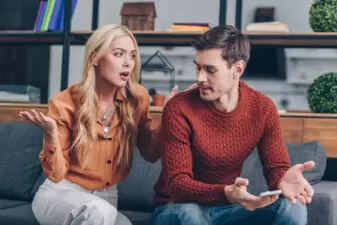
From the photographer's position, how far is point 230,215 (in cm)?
195

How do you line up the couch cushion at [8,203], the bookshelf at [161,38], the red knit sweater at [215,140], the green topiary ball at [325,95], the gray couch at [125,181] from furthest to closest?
the bookshelf at [161,38] → the green topiary ball at [325,95] → the couch cushion at [8,203] → the gray couch at [125,181] → the red knit sweater at [215,140]

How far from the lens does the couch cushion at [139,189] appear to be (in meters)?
2.50

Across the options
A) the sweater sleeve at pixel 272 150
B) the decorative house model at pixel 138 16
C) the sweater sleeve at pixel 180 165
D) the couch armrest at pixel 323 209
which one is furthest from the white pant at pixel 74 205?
the decorative house model at pixel 138 16

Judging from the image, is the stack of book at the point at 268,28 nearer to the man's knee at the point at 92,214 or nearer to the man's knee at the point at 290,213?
the man's knee at the point at 290,213

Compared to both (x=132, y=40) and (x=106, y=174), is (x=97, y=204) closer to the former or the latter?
(x=106, y=174)

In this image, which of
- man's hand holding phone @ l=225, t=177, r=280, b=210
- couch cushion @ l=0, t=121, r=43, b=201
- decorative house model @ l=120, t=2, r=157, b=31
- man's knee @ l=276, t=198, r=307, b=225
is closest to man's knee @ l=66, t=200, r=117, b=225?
man's hand holding phone @ l=225, t=177, r=280, b=210

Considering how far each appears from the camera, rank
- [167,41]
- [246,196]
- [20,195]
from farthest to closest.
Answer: [167,41] → [20,195] → [246,196]

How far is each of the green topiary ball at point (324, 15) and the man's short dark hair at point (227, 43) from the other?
40.0 inches

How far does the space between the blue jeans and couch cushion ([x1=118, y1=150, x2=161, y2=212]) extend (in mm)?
555

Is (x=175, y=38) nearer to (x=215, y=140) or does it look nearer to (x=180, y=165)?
(x=215, y=140)

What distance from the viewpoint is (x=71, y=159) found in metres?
2.11

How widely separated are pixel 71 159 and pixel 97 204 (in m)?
0.30

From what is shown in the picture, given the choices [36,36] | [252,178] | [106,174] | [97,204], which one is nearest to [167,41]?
[36,36]

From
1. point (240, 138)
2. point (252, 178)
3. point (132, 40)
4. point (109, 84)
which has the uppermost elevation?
point (132, 40)
